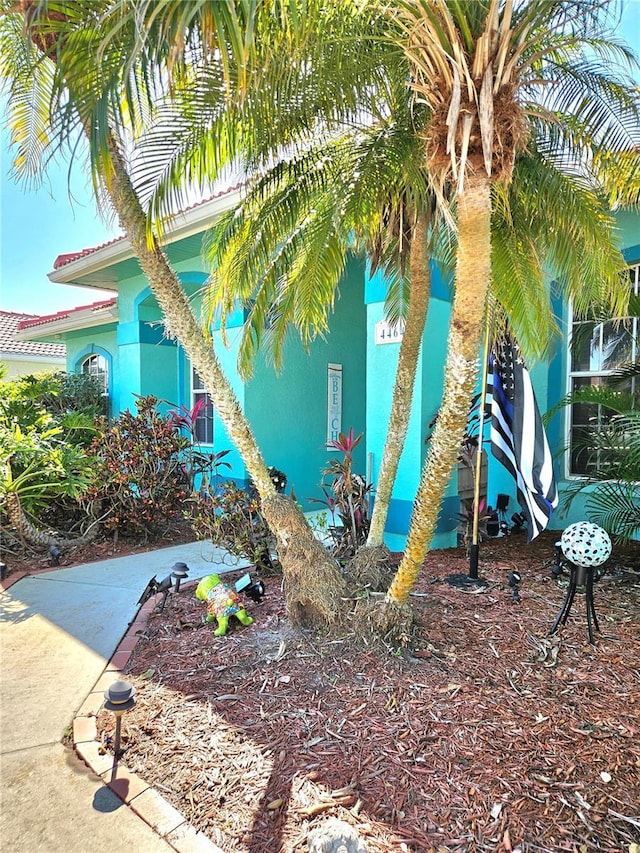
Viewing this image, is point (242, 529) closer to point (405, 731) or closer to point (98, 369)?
point (405, 731)

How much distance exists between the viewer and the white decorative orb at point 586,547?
13.3 feet

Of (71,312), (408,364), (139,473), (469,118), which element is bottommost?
(139,473)

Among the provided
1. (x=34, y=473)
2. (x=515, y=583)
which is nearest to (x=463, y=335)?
(x=515, y=583)

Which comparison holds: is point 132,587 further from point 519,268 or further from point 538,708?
point 519,268

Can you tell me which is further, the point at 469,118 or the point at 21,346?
the point at 21,346

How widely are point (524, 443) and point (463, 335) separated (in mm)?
2164

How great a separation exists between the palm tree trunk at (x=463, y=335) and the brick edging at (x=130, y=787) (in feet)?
7.11

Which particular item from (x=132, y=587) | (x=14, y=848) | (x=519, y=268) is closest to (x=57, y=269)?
(x=132, y=587)

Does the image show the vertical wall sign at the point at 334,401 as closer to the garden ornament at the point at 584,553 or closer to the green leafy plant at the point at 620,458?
the green leafy plant at the point at 620,458

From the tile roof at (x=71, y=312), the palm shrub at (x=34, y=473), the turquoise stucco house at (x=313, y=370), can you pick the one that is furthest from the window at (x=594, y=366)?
the tile roof at (x=71, y=312)

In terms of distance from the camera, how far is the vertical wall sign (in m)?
10.6

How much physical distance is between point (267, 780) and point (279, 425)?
7023 mm

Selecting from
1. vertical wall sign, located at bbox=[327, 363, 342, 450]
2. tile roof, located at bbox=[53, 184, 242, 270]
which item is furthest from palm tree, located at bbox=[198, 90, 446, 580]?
vertical wall sign, located at bbox=[327, 363, 342, 450]

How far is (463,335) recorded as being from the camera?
10.9 ft
